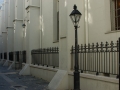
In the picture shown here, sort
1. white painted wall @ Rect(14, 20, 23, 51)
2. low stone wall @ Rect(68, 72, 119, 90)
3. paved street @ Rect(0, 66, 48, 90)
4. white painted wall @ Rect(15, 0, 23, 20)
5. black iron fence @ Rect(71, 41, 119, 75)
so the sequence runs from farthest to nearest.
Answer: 1. white painted wall @ Rect(14, 20, 23, 51)
2. white painted wall @ Rect(15, 0, 23, 20)
3. paved street @ Rect(0, 66, 48, 90)
4. black iron fence @ Rect(71, 41, 119, 75)
5. low stone wall @ Rect(68, 72, 119, 90)

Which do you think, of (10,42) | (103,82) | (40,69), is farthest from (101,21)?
(10,42)

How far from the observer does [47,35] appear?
53.0 ft

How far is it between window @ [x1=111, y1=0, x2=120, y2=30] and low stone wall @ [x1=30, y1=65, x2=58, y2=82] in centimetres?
424

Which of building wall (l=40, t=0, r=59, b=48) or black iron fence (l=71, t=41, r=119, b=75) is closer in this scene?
black iron fence (l=71, t=41, r=119, b=75)

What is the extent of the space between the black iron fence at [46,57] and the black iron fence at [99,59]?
269 cm

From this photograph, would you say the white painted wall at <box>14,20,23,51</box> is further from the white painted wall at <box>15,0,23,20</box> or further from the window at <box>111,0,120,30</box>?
the window at <box>111,0,120,30</box>

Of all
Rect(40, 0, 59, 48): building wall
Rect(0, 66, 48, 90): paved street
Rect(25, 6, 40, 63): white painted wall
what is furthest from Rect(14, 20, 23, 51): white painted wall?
Rect(0, 66, 48, 90): paved street

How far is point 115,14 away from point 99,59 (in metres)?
2.70

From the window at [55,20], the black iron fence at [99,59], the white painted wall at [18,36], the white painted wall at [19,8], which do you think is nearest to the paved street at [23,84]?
the black iron fence at [99,59]

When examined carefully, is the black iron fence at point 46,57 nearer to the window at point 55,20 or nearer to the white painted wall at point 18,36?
the window at point 55,20

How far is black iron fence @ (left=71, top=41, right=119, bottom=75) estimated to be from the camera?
25.7 feet

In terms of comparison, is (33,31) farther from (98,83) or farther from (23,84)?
(98,83)

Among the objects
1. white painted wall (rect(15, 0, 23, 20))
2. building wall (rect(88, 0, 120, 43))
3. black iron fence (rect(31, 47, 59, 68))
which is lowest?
black iron fence (rect(31, 47, 59, 68))

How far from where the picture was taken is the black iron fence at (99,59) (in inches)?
309
